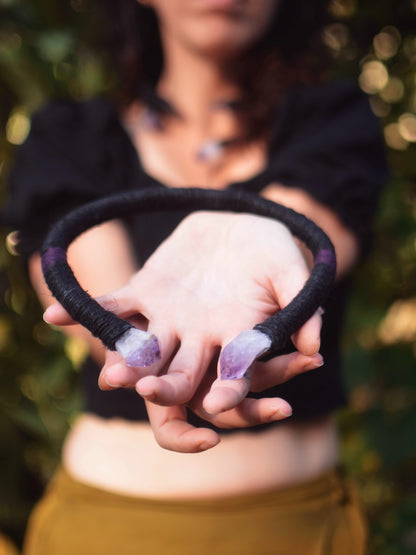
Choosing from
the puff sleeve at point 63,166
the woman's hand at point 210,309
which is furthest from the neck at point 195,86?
the woman's hand at point 210,309

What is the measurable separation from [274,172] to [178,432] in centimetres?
44

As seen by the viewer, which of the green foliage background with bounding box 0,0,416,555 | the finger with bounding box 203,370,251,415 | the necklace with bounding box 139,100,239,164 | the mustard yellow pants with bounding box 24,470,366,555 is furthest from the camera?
the green foliage background with bounding box 0,0,416,555

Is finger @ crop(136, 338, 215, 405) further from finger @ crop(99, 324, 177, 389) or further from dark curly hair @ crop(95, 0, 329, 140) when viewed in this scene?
dark curly hair @ crop(95, 0, 329, 140)

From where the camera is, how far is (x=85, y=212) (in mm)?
414

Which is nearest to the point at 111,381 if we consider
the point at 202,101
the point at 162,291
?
the point at 162,291

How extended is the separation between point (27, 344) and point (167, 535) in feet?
2.16

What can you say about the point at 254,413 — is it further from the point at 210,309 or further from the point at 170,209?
the point at 170,209

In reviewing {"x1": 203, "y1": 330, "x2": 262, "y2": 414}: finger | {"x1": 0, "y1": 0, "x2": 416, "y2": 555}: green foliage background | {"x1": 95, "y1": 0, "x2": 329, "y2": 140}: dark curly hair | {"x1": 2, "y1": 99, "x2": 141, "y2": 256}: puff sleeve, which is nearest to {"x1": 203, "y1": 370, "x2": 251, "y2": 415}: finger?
{"x1": 203, "y1": 330, "x2": 262, "y2": 414}: finger

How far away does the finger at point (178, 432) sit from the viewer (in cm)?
32

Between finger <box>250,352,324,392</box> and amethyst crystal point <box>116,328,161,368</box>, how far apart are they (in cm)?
7

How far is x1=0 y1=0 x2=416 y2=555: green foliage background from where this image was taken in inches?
42.6

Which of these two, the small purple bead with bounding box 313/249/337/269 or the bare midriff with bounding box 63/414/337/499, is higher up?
the small purple bead with bounding box 313/249/337/269

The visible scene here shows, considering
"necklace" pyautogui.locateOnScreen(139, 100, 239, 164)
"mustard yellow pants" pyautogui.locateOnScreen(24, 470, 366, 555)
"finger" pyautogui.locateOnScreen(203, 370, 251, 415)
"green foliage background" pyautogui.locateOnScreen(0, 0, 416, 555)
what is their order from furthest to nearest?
"green foliage background" pyautogui.locateOnScreen(0, 0, 416, 555) → "necklace" pyautogui.locateOnScreen(139, 100, 239, 164) → "mustard yellow pants" pyautogui.locateOnScreen(24, 470, 366, 555) → "finger" pyautogui.locateOnScreen(203, 370, 251, 415)

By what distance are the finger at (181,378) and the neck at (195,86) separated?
586 millimetres
